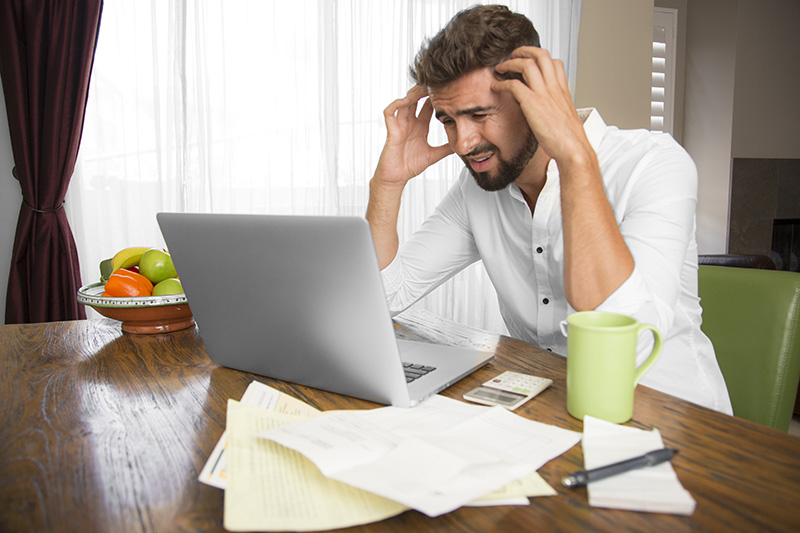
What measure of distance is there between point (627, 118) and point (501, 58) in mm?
2885

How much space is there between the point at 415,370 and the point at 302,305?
0.20 metres

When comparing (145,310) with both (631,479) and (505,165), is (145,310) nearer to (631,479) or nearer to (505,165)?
(505,165)

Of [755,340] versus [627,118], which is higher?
[627,118]

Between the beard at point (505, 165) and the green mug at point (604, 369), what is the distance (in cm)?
65

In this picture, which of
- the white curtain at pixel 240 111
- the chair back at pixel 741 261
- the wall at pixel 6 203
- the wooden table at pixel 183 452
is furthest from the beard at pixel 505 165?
the wall at pixel 6 203

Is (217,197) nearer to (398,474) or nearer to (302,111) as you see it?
(302,111)

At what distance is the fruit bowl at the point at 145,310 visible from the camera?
3.79 ft

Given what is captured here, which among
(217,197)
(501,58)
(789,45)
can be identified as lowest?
(217,197)

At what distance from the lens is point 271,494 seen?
1.73ft

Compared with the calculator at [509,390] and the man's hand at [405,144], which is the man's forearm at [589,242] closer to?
the calculator at [509,390]

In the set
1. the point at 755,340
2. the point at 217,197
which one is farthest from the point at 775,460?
the point at 217,197

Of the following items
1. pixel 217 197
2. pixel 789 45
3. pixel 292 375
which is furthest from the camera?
pixel 789 45

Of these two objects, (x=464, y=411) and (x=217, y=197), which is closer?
(x=464, y=411)

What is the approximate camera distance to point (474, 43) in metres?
1.22
